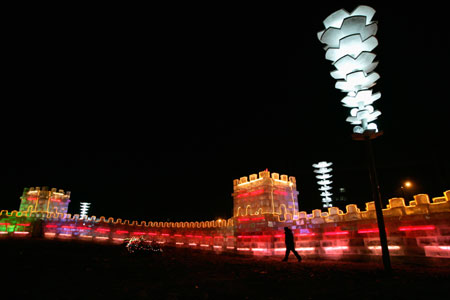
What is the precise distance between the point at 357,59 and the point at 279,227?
39.3 feet

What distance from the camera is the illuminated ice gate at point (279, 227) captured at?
10.2 meters

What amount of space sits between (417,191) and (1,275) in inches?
1864

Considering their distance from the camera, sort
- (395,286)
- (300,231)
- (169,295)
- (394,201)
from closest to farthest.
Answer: (169,295) < (395,286) < (394,201) < (300,231)

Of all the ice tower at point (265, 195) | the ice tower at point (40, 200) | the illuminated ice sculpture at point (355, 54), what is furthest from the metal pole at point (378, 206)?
the ice tower at point (40, 200)

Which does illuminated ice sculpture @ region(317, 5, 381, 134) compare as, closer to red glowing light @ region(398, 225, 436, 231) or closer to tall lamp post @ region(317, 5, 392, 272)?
tall lamp post @ region(317, 5, 392, 272)

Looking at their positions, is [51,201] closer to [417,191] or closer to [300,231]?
[300,231]

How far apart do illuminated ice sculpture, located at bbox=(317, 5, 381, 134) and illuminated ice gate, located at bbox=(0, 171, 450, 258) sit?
15.4ft

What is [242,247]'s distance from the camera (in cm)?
1925

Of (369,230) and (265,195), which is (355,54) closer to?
(369,230)

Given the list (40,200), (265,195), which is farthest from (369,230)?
(40,200)

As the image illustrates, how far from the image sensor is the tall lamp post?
8.80 meters

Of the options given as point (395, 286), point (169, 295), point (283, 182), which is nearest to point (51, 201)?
point (283, 182)

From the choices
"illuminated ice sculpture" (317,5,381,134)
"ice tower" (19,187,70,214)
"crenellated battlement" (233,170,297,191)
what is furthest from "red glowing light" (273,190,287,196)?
"ice tower" (19,187,70,214)

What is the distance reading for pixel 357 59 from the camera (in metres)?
8.99
